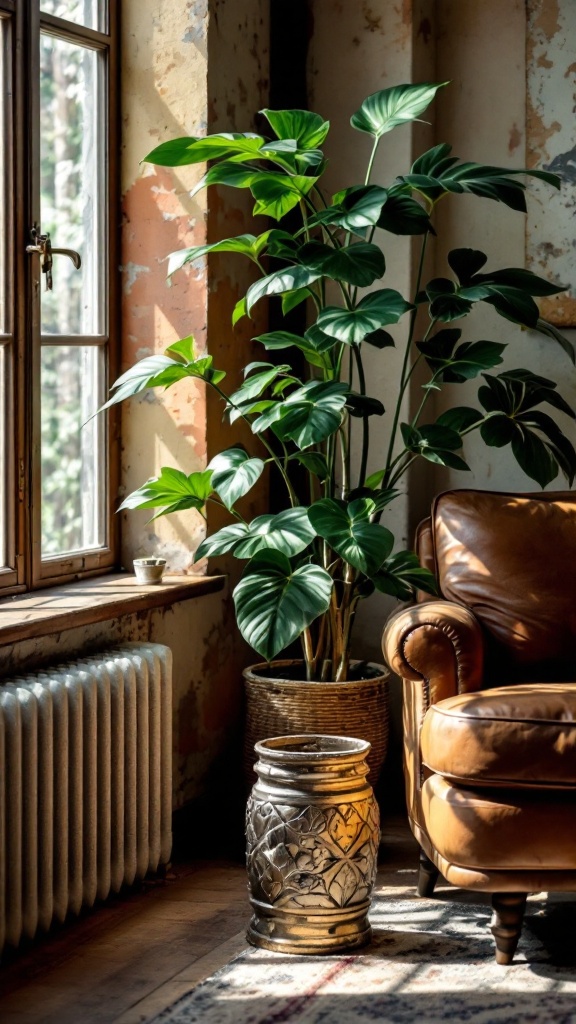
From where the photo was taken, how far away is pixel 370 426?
3.60 m

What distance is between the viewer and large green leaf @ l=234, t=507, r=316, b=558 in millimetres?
2732

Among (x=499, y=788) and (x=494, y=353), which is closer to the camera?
(x=499, y=788)

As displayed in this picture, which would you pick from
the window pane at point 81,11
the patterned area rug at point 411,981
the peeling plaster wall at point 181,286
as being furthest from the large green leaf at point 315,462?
the window pane at point 81,11

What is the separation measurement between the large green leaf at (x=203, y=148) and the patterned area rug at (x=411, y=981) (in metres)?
1.72

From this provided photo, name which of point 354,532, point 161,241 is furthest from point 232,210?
point 354,532

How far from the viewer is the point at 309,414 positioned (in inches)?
105

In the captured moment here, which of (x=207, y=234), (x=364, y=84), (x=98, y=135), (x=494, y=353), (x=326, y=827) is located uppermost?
(x=364, y=84)

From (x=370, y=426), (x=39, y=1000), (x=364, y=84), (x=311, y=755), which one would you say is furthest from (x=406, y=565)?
(x=364, y=84)

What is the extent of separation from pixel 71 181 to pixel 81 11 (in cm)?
44

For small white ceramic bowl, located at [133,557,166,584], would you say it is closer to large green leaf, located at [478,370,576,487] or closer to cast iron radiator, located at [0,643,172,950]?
cast iron radiator, located at [0,643,172,950]

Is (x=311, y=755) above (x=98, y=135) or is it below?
below

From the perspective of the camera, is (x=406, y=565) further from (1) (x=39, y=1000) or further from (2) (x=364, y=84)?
(2) (x=364, y=84)

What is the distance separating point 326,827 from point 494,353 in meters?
1.20

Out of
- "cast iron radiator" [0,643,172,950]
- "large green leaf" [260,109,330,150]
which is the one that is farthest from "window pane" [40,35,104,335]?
"cast iron radiator" [0,643,172,950]
